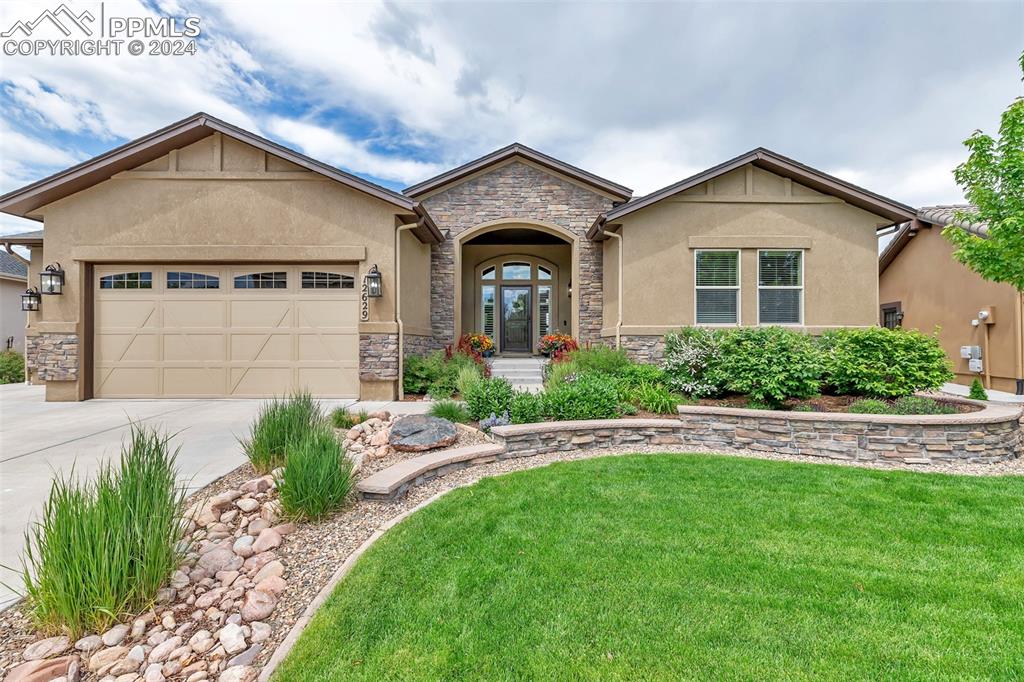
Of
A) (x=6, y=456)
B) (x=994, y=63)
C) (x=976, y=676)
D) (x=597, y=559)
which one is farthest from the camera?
(x=994, y=63)

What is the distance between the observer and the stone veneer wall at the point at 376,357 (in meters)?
8.52

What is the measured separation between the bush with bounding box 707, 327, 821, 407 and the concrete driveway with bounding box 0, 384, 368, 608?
21.2 ft

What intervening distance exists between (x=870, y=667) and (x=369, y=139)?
19.5m

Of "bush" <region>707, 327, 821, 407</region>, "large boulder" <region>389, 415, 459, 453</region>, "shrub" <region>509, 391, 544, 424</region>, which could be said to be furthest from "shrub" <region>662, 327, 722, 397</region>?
"large boulder" <region>389, 415, 459, 453</region>

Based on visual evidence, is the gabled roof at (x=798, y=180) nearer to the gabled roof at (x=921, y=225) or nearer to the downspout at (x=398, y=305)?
the gabled roof at (x=921, y=225)

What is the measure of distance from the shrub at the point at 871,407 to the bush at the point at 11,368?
1854 centimetres

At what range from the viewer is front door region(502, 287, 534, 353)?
45.4 feet

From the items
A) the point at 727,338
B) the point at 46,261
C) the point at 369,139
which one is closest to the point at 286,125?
the point at 369,139

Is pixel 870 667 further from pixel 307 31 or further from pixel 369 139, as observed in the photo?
pixel 369 139

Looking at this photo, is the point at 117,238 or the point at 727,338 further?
the point at 117,238

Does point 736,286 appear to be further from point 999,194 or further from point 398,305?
point 398,305

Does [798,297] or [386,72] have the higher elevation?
[386,72]

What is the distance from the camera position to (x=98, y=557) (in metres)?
2.11

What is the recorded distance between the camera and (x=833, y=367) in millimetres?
6457
